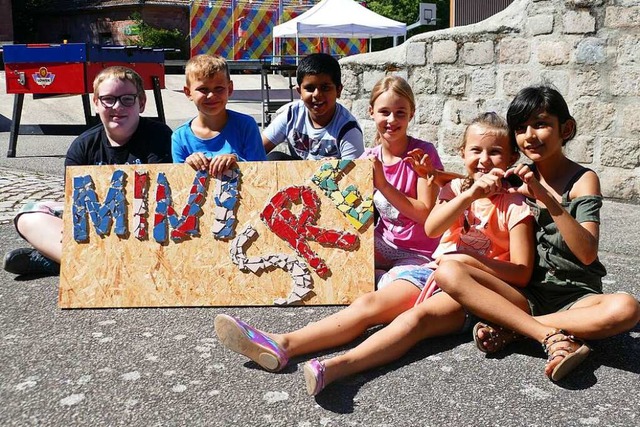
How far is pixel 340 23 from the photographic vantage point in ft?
56.0

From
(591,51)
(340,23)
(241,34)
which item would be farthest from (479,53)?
(241,34)

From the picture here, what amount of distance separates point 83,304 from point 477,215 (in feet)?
6.06

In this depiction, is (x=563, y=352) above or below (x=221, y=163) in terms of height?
below

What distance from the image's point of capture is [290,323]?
10.7 ft

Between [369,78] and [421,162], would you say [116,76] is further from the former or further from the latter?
[369,78]

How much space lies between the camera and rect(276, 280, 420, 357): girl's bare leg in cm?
283

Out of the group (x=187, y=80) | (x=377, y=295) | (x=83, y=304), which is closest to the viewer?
(x=377, y=295)

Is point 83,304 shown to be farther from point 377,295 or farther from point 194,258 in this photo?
point 377,295

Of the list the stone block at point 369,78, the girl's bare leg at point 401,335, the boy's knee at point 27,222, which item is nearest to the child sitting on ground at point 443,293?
the girl's bare leg at point 401,335

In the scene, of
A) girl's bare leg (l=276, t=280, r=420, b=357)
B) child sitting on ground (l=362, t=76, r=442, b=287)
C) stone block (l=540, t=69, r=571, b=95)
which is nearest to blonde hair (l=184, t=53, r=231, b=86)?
child sitting on ground (l=362, t=76, r=442, b=287)

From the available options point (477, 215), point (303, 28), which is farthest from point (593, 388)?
point (303, 28)

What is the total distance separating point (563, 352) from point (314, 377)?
89 cm

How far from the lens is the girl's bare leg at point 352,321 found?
283 centimetres

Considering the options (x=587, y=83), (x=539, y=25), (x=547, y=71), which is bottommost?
(x=587, y=83)
